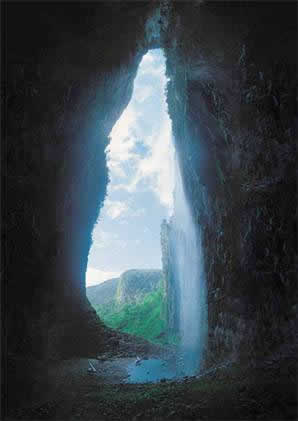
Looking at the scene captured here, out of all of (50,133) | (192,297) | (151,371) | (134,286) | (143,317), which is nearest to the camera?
(50,133)

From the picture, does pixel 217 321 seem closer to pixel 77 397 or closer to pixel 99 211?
pixel 77 397

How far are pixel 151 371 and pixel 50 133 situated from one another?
1403cm

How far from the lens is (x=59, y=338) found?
723 inches

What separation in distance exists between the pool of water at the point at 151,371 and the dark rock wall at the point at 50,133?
3834 millimetres

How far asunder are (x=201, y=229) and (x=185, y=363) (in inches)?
363

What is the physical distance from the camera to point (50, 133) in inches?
618

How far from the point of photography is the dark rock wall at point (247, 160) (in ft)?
37.4

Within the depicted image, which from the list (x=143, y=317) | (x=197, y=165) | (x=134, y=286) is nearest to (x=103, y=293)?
(x=134, y=286)

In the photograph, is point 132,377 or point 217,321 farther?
point 132,377

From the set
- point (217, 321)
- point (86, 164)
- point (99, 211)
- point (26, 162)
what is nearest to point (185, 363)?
point (217, 321)

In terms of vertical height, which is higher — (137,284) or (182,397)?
(182,397)

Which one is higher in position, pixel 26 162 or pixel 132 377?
pixel 26 162

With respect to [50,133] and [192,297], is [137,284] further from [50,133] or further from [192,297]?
[50,133]

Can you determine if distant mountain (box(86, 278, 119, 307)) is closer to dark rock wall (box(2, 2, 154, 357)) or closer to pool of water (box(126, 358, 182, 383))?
pool of water (box(126, 358, 182, 383))
